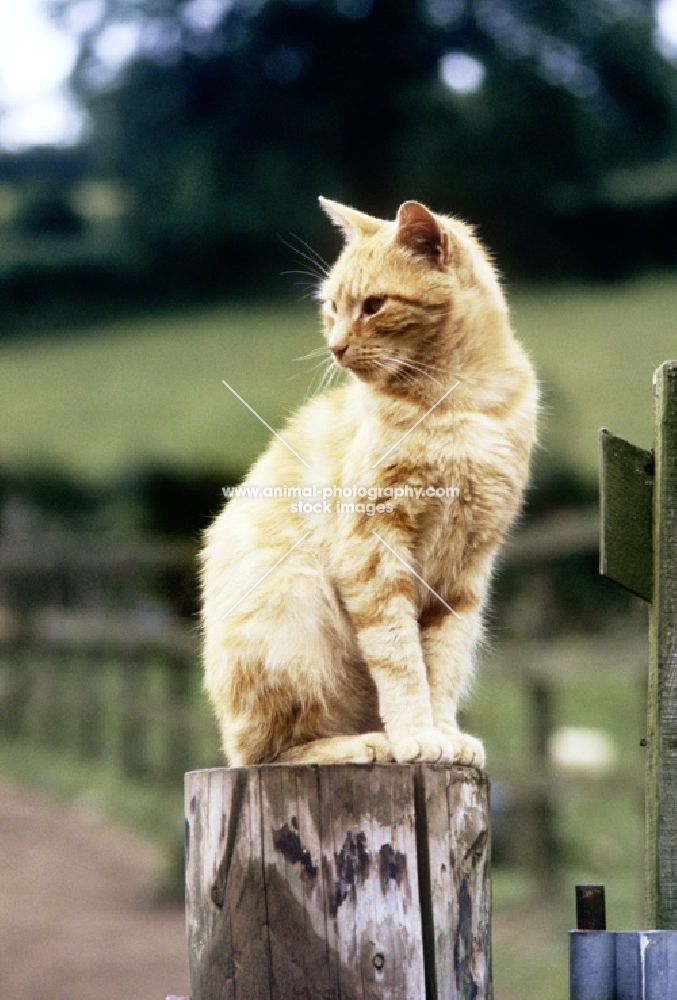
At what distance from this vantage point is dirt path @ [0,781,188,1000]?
4.50 m

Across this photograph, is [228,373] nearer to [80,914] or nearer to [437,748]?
[437,748]

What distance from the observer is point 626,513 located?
1.57 m

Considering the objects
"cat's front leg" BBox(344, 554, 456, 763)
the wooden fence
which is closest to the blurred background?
the wooden fence

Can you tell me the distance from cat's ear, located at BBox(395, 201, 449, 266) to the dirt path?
3568 mm

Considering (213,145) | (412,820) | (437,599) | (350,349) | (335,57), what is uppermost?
(335,57)

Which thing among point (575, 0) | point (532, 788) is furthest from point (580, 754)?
point (575, 0)

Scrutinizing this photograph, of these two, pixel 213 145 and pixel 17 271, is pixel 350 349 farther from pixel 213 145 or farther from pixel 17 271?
pixel 17 271

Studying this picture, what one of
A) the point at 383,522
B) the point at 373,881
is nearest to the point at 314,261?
the point at 383,522

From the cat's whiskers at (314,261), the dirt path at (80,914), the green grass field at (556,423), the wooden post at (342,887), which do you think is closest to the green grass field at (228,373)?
the green grass field at (556,423)

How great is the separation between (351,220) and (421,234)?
0.52ft

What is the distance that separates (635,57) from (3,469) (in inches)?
174

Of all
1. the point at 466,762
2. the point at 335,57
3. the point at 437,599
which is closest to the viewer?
the point at 466,762

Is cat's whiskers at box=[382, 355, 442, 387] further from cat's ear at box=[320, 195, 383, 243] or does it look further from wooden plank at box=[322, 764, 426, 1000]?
wooden plank at box=[322, 764, 426, 1000]

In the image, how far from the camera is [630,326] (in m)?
4.30
